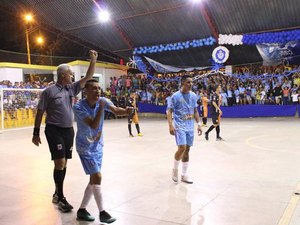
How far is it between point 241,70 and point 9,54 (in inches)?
607

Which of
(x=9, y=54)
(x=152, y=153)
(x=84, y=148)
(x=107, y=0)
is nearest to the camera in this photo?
(x=84, y=148)

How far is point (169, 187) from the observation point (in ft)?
18.2

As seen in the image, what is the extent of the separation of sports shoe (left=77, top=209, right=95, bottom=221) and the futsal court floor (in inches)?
3.2

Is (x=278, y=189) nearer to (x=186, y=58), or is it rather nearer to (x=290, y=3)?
(x=290, y=3)

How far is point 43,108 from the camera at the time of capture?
4.55 m

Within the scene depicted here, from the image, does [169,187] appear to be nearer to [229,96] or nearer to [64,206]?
[64,206]

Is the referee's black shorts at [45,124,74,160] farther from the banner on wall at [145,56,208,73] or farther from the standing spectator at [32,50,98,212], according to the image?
the banner on wall at [145,56,208,73]

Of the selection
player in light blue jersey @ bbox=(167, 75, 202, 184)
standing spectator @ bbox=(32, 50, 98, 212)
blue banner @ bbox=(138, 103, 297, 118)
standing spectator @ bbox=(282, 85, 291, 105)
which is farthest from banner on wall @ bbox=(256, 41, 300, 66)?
standing spectator @ bbox=(32, 50, 98, 212)

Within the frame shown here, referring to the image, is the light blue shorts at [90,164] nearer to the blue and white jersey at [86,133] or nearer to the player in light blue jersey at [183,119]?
the blue and white jersey at [86,133]

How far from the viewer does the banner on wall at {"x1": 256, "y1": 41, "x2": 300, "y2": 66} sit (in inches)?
798

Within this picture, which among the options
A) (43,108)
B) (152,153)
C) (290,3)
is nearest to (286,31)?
(290,3)

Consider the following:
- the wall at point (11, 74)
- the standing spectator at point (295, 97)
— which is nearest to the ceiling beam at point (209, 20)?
the standing spectator at point (295, 97)

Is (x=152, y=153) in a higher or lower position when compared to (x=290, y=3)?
lower

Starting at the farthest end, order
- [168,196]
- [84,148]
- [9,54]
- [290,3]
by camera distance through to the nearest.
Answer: [9,54] < [290,3] < [168,196] < [84,148]
